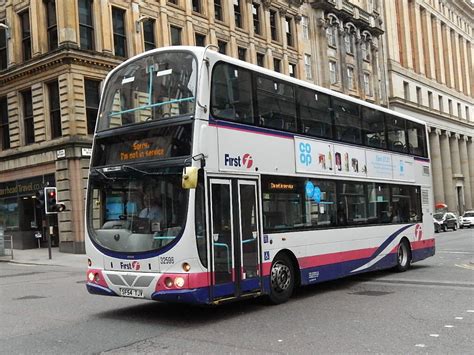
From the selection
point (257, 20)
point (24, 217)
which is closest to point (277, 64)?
point (257, 20)

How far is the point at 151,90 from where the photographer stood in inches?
359

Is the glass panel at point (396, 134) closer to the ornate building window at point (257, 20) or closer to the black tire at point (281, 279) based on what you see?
the black tire at point (281, 279)

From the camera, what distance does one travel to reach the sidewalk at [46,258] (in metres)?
22.7

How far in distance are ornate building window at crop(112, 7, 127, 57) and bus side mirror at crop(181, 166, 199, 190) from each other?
22880 mm

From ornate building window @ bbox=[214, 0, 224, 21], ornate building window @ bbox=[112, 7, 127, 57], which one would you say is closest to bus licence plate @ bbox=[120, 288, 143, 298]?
ornate building window @ bbox=[112, 7, 127, 57]

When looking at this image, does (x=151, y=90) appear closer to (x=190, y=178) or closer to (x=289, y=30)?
(x=190, y=178)

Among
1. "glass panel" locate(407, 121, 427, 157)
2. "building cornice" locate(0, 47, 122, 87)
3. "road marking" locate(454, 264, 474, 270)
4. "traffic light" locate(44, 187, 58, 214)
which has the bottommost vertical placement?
"road marking" locate(454, 264, 474, 270)

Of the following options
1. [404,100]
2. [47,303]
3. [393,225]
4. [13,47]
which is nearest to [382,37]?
[404,100]

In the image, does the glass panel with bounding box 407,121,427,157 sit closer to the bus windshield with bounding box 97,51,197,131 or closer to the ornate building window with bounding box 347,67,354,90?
the bus windshield with bounding box 97,51,197,131

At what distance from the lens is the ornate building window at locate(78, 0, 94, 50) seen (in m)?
27.6

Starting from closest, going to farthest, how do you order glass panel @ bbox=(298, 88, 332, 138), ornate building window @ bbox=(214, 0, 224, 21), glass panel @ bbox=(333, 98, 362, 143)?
glass panel @ bbox=(298, 88, 332, 138) < glass panel @ bbox=(333, 98, 362, 143) < ornate building window @ bbox=(214, 0, 224, 21)

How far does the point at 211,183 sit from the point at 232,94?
171 centimetres

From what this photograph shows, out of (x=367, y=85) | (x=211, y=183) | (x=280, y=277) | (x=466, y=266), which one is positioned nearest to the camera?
(x=211, y=183)

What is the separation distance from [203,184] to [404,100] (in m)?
52.5
